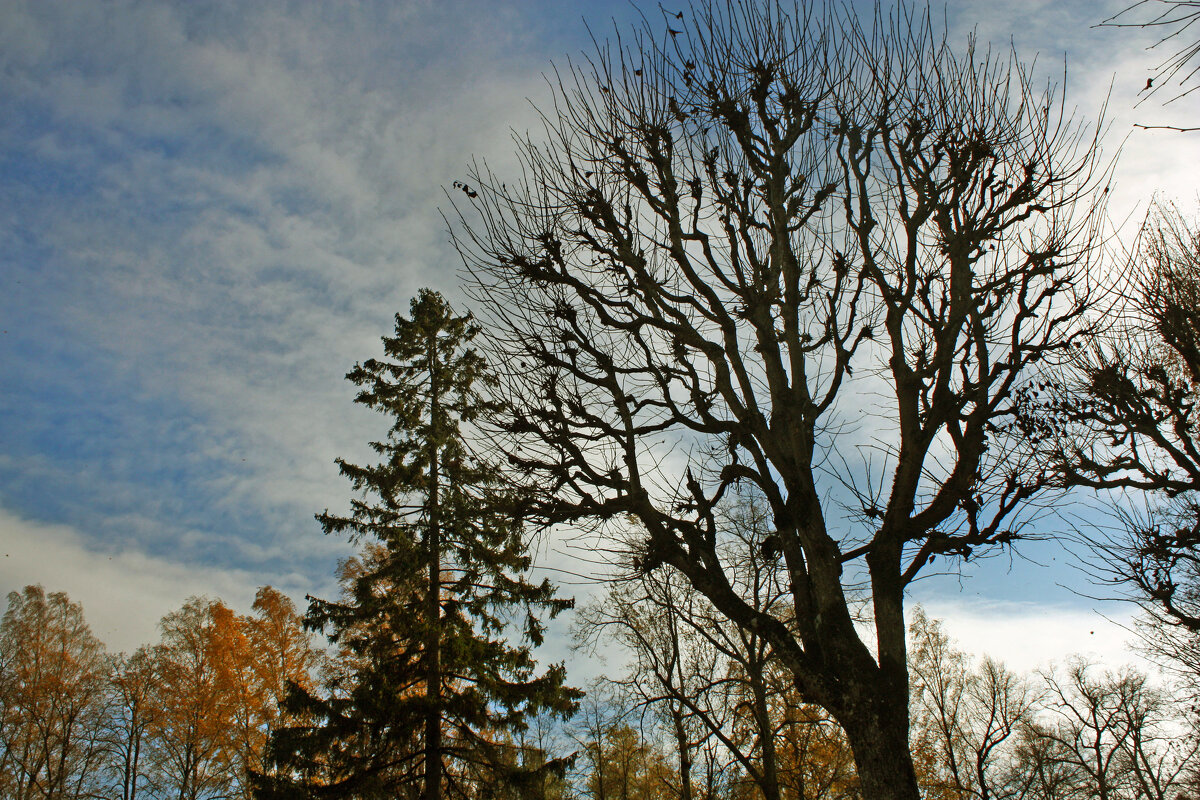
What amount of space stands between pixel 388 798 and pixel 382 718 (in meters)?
1.22

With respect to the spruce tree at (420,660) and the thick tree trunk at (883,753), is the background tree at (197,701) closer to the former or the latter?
the spruce tree at (420,660)

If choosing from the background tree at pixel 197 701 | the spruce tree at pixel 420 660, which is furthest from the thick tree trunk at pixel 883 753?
the background tree at pixel 197 701

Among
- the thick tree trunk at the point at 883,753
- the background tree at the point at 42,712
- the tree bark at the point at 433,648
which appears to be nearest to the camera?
the thick tree trunk at the point at 883,753

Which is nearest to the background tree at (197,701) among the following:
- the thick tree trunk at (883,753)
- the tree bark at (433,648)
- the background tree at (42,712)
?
the background tree at (42,712)

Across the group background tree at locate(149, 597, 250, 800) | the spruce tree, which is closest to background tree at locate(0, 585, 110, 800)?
background tree at locate(149, 597, 250, 800)

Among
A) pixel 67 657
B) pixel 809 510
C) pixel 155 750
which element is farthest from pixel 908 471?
pixel 67 657

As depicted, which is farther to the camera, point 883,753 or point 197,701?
point 197,701

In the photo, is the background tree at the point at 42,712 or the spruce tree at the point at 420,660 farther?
the background tree at the point at 42,712

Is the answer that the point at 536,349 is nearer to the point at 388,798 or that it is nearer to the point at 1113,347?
the point at 1113,347

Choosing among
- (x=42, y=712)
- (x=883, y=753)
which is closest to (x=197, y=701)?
(x=42, y=712)

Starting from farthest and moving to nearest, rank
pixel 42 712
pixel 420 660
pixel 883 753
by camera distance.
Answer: pixel 42 712 → pixel 420 660 → pixel 883 753

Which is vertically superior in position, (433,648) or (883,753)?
(433,648)

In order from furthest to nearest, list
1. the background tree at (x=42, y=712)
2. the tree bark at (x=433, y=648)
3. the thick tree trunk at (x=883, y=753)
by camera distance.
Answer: the background tree at (x=42, y=712) < the tree bark at (x=433, y=648) < the thick tree trunk at (x=883, y=753)

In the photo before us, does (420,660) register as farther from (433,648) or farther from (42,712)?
(42,712)
